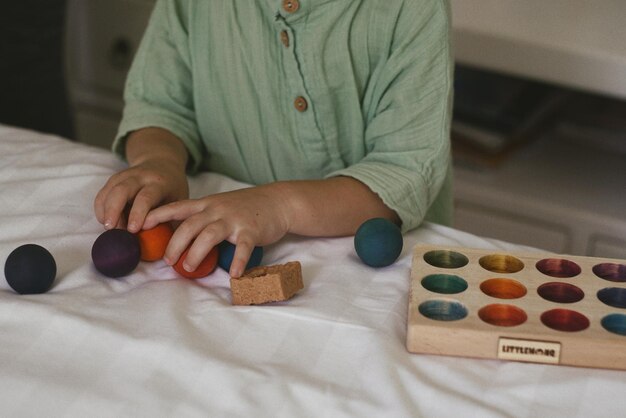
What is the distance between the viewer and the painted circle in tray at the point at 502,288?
0.66 meters

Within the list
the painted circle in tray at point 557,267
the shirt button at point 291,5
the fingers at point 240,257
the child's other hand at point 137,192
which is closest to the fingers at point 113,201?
the child's other hand at point 137,192

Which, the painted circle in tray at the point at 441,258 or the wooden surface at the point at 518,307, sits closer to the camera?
the wooden surface at the point at 518,307

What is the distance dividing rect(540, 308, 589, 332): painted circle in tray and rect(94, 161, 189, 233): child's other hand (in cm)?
33

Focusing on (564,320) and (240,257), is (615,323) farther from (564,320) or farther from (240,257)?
(240,257)

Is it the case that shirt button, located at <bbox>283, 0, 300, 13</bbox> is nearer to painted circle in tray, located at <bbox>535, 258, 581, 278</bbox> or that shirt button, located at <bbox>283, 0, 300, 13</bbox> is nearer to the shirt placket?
the shirt placket

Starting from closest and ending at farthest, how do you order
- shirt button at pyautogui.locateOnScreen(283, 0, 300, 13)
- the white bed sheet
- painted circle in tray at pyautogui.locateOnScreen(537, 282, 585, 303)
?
the white bed sheet
painted circle in tray at pyautogui.locateOnScreen(537, 282, 585, 303)
shirt button at pyautogui.locateOnScreen(283, 0, 300, 13)

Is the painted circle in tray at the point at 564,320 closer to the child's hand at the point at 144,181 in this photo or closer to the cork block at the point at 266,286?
the cork block at the point at 266,286

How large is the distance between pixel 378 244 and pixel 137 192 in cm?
22

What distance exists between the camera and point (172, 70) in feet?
3.08

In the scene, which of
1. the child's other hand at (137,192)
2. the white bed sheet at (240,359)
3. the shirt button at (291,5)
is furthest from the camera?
the shirt button at (291,5)

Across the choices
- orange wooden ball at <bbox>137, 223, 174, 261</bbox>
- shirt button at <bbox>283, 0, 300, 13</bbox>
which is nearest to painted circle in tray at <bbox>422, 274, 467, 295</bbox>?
orange wooden ball at <bbox>137, 223, 174, 261</bbox>

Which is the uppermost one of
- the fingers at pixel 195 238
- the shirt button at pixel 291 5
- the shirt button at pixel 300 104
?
the shirt button at pixel 291 5

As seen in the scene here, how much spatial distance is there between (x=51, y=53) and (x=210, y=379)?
44.6 inches

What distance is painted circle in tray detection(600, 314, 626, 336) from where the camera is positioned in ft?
2.02
